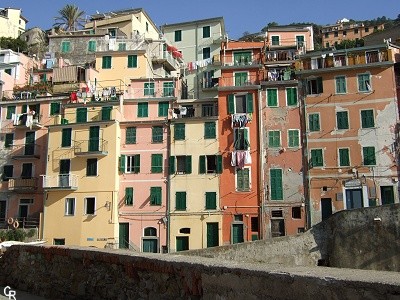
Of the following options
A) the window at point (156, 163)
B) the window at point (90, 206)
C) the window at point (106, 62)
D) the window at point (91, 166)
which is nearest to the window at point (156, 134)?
the window at point (156, 163)

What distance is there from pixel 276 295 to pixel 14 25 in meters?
96.7

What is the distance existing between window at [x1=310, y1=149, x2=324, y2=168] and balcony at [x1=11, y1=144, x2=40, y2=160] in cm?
2603

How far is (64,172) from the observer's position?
39.1 metres

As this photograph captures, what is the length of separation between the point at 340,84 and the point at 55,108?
2779 centimetres

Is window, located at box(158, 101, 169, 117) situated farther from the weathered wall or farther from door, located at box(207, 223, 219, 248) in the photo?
the weathered wall

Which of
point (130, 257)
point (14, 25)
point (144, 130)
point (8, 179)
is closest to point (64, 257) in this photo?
point (130, 257)

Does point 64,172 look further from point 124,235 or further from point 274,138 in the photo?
point 274,138

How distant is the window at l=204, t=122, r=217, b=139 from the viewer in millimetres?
38031

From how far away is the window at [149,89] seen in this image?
42312mm

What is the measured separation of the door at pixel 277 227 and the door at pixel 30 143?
79.9ft

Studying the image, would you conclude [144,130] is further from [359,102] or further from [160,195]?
[359,102]

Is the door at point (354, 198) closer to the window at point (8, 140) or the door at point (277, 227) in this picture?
the door at point (277, 227)

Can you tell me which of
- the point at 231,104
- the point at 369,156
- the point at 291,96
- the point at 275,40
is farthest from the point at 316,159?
the point at 275,40

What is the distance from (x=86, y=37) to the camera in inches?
2181
